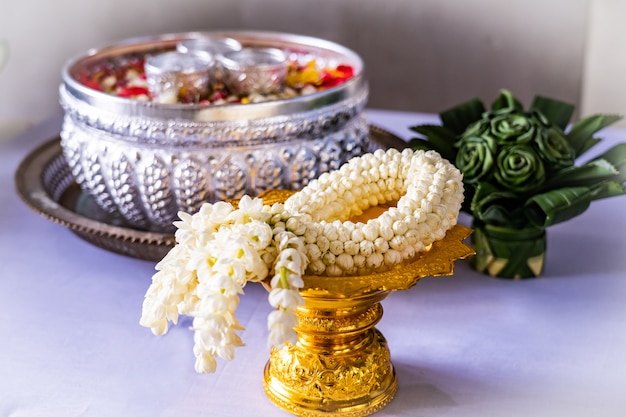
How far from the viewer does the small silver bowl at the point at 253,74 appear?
0.81 metres

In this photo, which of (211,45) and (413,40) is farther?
(413,40)

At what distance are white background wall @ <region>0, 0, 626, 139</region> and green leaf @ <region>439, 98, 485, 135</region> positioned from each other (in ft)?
1.68

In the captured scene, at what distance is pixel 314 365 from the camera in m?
0.56

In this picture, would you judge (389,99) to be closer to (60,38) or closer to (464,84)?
(464,84)

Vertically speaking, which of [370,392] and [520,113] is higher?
[520,113]

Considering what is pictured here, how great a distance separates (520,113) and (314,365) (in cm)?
37

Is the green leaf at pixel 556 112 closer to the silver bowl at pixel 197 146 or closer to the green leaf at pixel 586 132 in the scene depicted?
the green leaf at pixel 586 132

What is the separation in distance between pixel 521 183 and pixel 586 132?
133 millimetres

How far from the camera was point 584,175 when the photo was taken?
2.46 feet

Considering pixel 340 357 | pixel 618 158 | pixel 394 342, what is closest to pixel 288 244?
pixel 340 357

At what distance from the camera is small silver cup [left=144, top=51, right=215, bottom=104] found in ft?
2.60

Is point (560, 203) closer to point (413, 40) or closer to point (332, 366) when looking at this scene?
point (332, 366)

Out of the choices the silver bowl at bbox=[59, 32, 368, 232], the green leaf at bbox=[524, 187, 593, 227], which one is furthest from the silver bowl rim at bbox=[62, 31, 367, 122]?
the green leaf at bbox=[524, 187, 593, 227]

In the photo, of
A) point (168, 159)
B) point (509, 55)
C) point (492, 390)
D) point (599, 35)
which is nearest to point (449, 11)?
point (509, 55)
